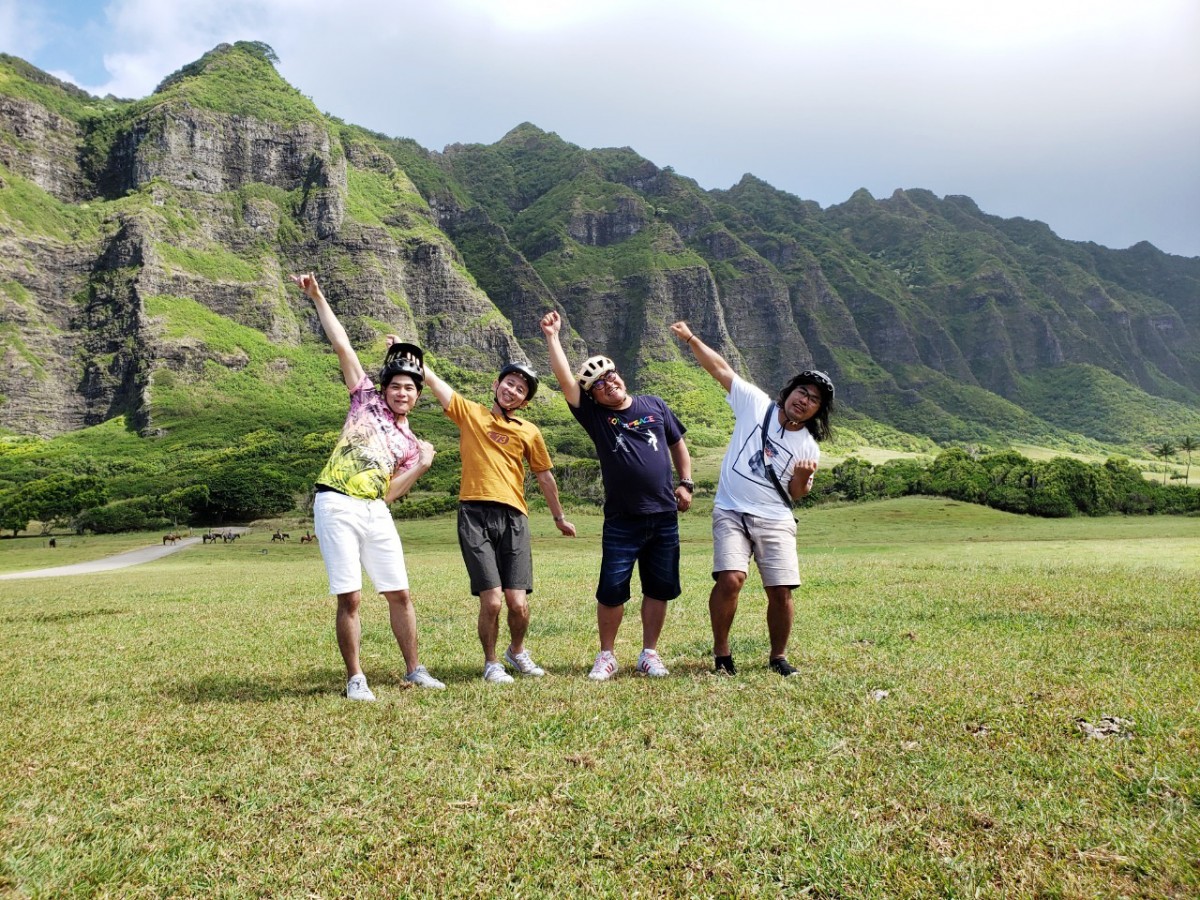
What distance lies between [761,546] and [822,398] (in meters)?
1.66

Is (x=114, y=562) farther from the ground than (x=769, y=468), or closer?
closer

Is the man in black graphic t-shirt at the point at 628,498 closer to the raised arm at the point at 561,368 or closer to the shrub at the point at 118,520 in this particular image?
the raised arm at the point at 561,368

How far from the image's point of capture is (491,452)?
291 inches

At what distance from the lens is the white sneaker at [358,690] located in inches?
249

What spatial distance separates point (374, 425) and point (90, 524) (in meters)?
85.0

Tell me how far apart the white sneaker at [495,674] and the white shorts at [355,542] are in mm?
1179

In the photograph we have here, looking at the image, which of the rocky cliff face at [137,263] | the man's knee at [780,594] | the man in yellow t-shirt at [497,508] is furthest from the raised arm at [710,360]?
the rocky cliff face at [137,263]

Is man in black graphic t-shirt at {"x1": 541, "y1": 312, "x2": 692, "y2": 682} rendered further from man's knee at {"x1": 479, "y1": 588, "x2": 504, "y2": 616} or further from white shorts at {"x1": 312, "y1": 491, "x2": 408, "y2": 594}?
white shorts at {"x1": 312, "y1": 491, "x2": 408, "y2": 594}

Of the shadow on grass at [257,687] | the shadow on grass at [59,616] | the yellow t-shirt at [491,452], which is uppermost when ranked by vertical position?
the yellow t-shirt at [491,452]

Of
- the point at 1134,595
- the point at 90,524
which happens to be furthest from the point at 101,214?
the point at 1134,595

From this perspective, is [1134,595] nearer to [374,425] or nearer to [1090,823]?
[1090,823]

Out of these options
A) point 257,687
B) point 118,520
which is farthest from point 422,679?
point 118,520

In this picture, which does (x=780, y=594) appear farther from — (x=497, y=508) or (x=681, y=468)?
(x=497, y=508)

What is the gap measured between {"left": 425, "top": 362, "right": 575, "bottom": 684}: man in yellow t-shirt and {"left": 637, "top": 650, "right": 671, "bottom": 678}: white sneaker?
1033mm
